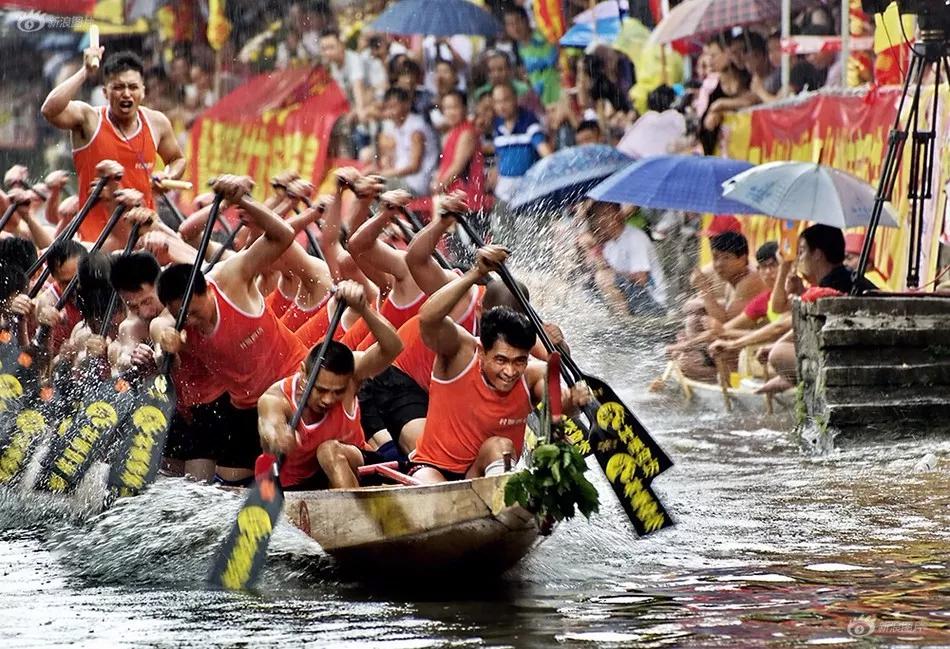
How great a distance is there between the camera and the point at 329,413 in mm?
7969

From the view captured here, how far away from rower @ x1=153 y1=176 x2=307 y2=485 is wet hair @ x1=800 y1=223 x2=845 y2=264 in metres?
3.90

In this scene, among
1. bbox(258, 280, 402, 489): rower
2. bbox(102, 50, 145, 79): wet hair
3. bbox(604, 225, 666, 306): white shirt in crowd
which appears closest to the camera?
bbox(258, 280, 402, 489): rower

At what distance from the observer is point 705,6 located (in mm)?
13500

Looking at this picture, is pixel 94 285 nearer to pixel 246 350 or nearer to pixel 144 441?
pixel 246 350

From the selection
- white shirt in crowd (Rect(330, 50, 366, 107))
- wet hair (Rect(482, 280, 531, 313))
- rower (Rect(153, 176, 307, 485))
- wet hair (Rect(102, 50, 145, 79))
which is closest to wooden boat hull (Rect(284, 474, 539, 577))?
rower (Rect(153, 176, 307, 485))

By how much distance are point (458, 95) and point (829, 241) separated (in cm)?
424

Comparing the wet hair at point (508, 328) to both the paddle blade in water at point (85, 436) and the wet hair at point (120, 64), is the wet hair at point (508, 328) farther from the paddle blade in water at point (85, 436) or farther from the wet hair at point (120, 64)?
the wet hair at point (120, 64)

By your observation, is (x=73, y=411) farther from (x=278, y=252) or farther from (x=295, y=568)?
(x=295, y=568)

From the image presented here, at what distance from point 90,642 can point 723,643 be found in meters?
2.06

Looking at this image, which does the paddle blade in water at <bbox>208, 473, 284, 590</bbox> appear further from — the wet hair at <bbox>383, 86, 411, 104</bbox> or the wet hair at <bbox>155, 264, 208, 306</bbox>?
the wet hair at <bbox>383, 86, 411, 104</bbox>

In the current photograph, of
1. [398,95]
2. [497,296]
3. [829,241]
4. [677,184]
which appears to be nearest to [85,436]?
[497,296]

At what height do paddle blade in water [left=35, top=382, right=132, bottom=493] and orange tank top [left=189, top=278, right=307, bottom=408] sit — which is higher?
orange tank top [left=189, top=278, right=307, bottom=408]

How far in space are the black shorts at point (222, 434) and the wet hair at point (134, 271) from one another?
2.02 feet

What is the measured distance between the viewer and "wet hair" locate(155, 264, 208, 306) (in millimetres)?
8523
